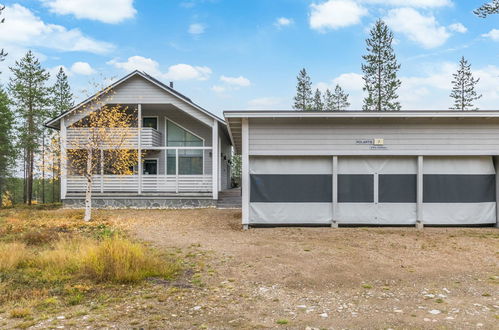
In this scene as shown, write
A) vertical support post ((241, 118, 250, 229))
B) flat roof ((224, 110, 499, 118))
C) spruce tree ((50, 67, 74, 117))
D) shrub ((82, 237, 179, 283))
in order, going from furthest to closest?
spruce tree ((50, 67, 74, 117)) → vertical support post ((241, 118, 250, 229)) → flat roof ((224, 110, 499, 118)) → shrub ((82, 237, 179, 283))

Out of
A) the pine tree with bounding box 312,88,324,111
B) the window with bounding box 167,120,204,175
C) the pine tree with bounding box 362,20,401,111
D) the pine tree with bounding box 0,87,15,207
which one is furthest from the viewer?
the pine tree with bounding box 312,88,324,111

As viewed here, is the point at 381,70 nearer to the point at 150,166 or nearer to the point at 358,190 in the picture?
the point at 150,166

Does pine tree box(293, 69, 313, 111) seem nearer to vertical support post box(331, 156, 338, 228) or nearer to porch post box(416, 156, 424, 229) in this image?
porch post box(416, 156, 424, 229)

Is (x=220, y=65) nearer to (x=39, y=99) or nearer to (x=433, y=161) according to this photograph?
(x=39, y=99)

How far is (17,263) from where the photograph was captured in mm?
6500

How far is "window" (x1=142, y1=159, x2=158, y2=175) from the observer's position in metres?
19.7

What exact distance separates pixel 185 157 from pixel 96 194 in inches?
201

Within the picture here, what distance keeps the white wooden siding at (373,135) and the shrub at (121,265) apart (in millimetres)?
5790

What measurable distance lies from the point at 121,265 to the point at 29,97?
23978mm

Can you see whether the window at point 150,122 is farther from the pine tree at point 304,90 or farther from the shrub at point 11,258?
the pine tree at point 304,90

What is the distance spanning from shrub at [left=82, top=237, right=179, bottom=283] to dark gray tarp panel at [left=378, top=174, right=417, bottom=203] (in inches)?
303

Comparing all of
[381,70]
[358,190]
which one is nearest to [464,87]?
[381,70]

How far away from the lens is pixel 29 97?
24.2 m

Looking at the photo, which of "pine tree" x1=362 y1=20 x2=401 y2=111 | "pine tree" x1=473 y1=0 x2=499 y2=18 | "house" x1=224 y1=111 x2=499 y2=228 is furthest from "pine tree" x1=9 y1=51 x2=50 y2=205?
"pine tree" x1=473 y1=0 x2=499 y2=18
